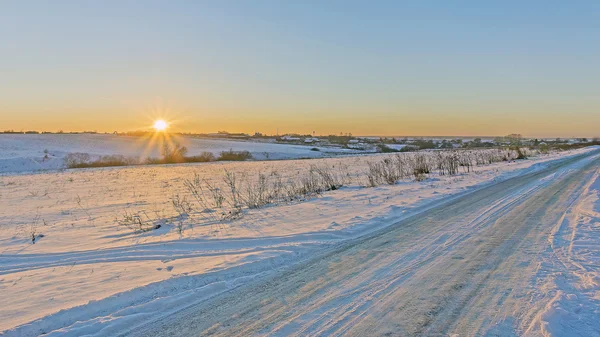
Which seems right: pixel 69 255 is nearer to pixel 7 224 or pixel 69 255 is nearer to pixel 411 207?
pixel 7 224

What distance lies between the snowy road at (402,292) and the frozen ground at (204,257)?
63 mm

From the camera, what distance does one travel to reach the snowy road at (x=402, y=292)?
3855 mm

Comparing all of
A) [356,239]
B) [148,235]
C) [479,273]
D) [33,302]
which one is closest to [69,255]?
[148,235]

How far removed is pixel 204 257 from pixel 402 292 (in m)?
3.59

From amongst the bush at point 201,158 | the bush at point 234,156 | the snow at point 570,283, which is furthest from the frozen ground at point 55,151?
the snow at point 570,283

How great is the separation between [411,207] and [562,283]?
571 cm

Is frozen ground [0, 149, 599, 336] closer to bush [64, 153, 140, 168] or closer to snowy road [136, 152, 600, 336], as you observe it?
snowy road [136, 152, 600, 336]

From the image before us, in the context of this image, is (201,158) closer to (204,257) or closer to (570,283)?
(204,257)

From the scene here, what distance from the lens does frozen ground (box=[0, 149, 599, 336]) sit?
4238 mm

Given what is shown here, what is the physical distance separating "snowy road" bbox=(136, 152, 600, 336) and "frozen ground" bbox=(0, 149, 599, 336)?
6 cm

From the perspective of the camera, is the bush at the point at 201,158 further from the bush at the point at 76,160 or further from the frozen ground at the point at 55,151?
the bush at the point at 76,160

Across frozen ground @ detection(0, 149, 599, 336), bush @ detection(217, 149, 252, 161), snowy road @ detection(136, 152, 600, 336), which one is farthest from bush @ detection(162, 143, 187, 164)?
snowy road @ detection(136, 152, 600, 336)

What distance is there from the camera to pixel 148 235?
8.45 meters

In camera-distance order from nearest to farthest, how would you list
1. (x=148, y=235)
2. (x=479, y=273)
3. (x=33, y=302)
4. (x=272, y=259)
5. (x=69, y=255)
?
(x=33, y=302) < (x=479, y=273) < (x=272, y=259) < (x=69, y=255) < (x=148, y=235)
